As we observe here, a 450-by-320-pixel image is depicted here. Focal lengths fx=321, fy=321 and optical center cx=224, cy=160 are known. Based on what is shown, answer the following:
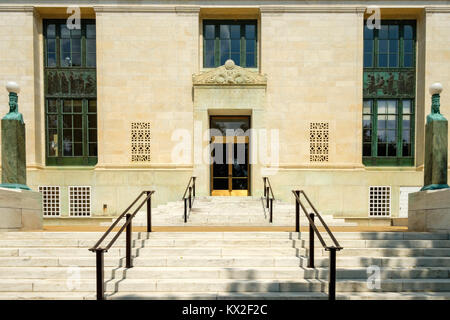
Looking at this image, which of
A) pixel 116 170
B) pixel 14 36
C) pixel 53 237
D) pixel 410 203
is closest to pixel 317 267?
pixel 410 203

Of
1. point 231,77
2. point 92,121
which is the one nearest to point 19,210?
point 92,121

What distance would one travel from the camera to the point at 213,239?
7.48 meters

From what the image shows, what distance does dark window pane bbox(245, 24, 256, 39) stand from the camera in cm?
1630

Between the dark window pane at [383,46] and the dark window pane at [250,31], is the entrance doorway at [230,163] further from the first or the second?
the dark window pane at [383,46]

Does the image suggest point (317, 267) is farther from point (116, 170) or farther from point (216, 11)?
point (216, 11)

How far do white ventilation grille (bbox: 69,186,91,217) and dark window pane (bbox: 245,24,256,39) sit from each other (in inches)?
428

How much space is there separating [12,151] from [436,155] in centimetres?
1211

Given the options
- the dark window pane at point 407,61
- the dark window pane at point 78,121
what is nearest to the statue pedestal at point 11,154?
the dark window pane at point 78,121

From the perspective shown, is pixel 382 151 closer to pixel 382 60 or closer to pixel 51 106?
pixel 382 60

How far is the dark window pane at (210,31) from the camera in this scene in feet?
53.6

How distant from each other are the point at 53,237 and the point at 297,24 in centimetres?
1380

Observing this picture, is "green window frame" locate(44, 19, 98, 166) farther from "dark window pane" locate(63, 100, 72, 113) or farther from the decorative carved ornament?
the decorative carved ornament

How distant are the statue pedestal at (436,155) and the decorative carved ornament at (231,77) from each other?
7937 mm

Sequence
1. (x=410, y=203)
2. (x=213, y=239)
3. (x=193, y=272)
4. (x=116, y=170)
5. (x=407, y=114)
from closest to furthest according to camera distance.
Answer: (x=193, y=272) < (x=213, y=239) < (x=410, y=203) < (x=116, y=170) < (x=407, y=114)
